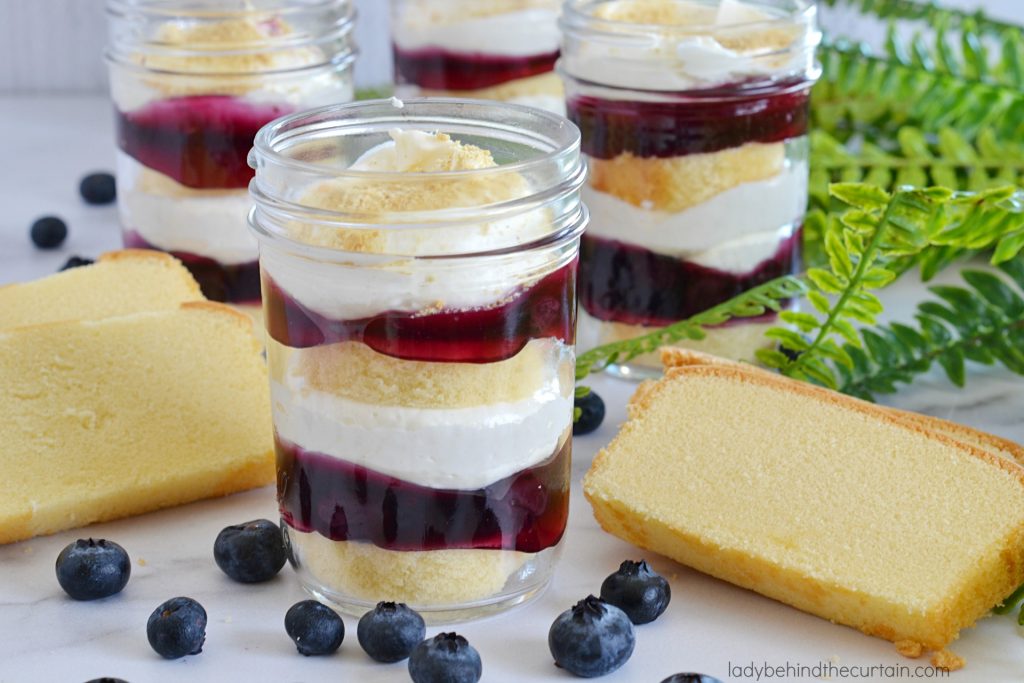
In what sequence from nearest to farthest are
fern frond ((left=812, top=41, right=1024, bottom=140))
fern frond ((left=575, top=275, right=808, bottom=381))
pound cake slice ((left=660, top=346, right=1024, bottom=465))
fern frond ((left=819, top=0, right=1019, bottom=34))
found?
1. pound cake slice ((left=660, top=346, right=1024, bottom=465))
2. fern frond ((left=575, top=275, right=808, bottom=381))
3. fern frond ((left=812, top=41, right=1024, bottom=140))
4. fern frond ((left=819, top=0, right=1019, bottom=34))

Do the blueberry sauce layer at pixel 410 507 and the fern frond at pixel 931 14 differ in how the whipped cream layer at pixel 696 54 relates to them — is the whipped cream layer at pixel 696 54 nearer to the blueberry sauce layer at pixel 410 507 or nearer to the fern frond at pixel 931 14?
the blueberry sauce layer at pixel 410 507

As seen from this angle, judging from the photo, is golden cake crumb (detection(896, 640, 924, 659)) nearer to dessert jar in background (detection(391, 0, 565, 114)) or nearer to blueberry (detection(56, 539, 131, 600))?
blueberry (detection(56, 539, 131, 600))

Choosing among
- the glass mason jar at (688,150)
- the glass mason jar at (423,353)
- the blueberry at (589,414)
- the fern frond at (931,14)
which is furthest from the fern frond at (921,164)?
the glass mason jar at (423,353)

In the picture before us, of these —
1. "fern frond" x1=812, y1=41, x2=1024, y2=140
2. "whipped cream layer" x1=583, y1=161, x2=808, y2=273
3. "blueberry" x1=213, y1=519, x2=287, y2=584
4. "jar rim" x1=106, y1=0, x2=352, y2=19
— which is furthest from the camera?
"fern frond" x1=812, y1=41, x2=1024, y2=140

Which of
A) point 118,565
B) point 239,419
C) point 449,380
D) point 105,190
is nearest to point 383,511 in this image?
point 449,380

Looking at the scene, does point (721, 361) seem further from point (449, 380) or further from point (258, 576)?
point (258, 576)

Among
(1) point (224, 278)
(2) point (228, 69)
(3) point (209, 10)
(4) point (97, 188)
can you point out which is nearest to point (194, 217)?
(1) point (224, 278)

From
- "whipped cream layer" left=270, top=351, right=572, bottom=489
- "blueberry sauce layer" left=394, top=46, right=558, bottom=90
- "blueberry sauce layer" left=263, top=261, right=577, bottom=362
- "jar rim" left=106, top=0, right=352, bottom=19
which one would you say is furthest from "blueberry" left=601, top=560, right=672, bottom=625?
"blueberry sauce layer" left=394, top=46, right=558, bottom=90
